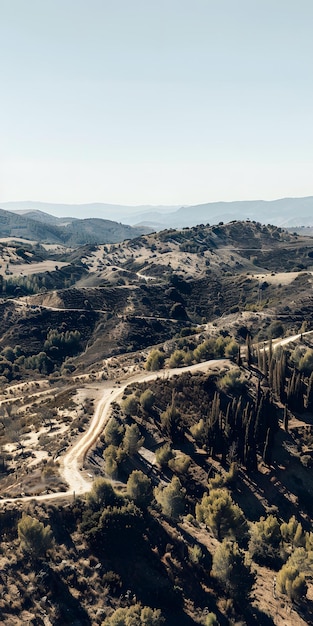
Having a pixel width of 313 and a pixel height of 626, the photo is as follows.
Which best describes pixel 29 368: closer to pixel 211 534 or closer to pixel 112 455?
pixel 112 455

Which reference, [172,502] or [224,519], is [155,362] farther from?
[224,519]

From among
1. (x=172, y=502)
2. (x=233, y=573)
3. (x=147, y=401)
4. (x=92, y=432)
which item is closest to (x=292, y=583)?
(x=233, y=573)

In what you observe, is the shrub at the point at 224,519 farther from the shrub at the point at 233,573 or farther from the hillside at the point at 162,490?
the shrub at the point at 233,573

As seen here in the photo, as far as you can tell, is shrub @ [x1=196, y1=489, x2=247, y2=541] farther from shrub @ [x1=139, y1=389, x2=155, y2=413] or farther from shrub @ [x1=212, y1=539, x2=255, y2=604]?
shrub @ [x1=139, y1=389, x2=155, y2=413]

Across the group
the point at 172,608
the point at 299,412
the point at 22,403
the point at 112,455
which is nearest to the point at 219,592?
the point at 172,608

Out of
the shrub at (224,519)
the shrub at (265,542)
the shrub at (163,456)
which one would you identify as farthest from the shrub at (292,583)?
the shrub at (163,456)

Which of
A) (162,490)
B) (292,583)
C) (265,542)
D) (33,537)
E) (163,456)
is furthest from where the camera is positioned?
(163,456)

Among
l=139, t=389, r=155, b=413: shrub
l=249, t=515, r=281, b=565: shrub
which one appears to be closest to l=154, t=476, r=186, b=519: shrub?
l=249, t=515, r=281, b=565: shrub

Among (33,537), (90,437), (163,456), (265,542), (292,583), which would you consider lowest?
(265,542)

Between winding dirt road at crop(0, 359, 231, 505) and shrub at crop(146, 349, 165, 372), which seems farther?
shrub at crop(146, 349, 165, 372)

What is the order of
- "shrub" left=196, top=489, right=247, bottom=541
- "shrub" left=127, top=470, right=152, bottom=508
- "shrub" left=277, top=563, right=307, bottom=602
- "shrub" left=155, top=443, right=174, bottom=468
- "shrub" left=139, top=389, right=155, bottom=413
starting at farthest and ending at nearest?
"shrub" left=139, top=389, right=155, bottom=413
"shrub" left=155, top=443, right=174, bottom=468
"shrub" left=127, top=470, right=152, bottom=508
"shrub" left=196, top=489, right=247, bottom=541
"shrub" left=277, top=563, right=307, bottom=602

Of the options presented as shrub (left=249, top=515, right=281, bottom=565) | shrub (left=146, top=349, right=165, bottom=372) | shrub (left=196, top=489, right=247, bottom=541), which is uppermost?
shrub (left=146, top=349, right=165, bottom=372)
